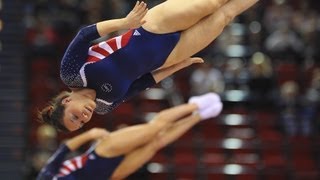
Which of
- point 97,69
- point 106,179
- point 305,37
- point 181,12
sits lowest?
point 106,179

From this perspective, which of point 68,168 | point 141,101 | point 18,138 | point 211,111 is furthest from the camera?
point 141,101

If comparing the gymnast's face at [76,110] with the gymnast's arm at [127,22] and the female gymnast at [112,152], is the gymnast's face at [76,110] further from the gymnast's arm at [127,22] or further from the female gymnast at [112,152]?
the female gymnast at [112,152]

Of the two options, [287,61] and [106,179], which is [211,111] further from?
[287,61]

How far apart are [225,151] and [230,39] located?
1.58m

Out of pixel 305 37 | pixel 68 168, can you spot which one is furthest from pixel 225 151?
pixel 68 168

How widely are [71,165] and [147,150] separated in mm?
755

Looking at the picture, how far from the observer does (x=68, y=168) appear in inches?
285

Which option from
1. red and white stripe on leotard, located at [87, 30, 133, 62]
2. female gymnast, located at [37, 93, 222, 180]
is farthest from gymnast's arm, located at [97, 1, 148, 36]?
female gymnast, located at [37, 93, 222, 180]

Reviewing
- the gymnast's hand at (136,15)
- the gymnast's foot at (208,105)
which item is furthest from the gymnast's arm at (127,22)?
the gymnast's foot at (208,105)

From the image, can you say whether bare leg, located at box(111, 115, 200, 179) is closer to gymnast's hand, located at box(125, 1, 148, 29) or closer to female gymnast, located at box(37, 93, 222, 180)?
female gymnast, located at box(37, 93, 222, 180)

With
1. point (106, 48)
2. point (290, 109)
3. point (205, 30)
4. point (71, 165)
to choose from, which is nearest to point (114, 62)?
point (106, 48)

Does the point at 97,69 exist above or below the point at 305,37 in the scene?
below

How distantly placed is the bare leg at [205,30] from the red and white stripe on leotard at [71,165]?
2177 mm

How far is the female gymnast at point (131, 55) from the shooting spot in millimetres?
5066
